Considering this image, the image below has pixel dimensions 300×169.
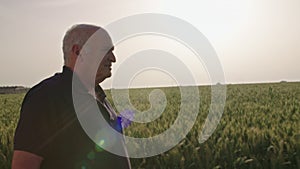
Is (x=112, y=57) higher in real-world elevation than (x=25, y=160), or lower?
higher

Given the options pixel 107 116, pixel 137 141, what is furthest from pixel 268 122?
pixel 107 116

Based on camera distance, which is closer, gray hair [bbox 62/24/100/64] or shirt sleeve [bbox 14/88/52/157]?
shirt sleeve [bbox 14/88/52/157]

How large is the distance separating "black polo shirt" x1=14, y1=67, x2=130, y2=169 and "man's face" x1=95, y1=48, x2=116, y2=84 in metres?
0.15

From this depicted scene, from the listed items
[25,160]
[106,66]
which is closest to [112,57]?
[106,66]

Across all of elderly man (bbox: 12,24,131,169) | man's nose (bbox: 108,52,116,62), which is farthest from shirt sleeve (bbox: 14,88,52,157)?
man's nose (bbox: 108,52,116,62)

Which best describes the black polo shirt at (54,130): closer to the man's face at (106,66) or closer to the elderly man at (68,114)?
the elderly man at (68,114)

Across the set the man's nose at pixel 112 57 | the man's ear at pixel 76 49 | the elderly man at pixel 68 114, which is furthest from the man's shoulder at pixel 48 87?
the man's nose at pixel 112 57

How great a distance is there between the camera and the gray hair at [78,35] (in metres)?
2.30

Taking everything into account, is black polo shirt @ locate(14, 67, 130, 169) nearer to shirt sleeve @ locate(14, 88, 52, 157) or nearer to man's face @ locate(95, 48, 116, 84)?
shirt sleeve @ locate(14, 88, 52, 157)

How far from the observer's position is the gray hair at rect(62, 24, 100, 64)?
230 centimetres

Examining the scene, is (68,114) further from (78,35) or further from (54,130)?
(78,35)

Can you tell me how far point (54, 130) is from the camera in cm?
215

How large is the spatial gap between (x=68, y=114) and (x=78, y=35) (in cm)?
45

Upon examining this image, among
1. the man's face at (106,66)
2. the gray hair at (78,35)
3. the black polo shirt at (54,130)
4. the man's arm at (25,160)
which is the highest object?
the gray hair at (78,35)
